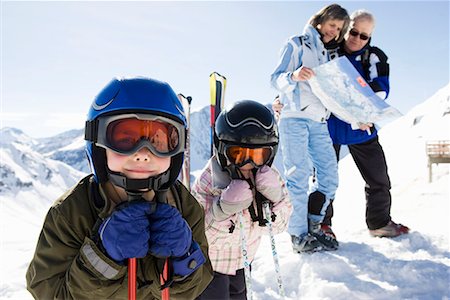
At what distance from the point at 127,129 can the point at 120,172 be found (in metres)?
0.24

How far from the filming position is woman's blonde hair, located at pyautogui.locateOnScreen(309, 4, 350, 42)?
425 cm

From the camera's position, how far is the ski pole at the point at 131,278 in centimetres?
174

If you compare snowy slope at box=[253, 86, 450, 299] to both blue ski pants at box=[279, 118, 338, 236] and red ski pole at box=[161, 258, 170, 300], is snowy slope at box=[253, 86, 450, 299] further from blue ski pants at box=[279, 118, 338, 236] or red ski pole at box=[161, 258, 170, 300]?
red ski pole at box=[161, 258, 170, 300]

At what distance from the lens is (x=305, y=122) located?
446 cm

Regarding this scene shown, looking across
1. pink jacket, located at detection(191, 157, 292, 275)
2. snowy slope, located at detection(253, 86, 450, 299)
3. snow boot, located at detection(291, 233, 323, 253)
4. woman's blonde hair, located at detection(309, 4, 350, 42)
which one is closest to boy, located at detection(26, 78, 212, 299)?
pink jacket, located at detection(191, 157, 292, 275)

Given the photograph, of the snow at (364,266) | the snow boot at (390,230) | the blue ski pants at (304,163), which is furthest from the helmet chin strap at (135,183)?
the snow boot at (390,230)

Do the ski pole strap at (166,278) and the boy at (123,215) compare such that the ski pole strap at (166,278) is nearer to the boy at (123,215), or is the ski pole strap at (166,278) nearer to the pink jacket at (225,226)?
the boy at (123,215)

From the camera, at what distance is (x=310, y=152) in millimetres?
4688

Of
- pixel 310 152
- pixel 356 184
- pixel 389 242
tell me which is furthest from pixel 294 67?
pixel 356 184

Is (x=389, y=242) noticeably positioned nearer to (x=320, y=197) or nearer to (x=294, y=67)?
(x=320, y=197)

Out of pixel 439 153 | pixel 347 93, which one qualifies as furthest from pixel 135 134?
pixel 439 153

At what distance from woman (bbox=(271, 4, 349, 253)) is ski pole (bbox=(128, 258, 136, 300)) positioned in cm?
293

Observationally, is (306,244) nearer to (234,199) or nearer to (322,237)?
(322,237)

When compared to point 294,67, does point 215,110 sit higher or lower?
lower
